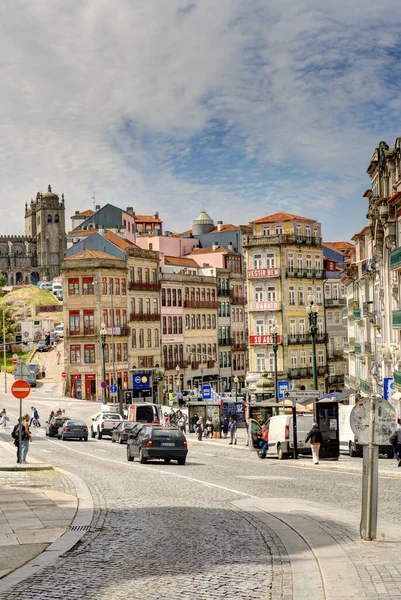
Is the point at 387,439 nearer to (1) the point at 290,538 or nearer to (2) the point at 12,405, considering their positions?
(1) the point at 290,538

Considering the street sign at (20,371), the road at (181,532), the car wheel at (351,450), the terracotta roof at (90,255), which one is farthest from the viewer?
the terracotta roof at (90,255)

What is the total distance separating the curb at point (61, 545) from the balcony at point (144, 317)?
7831 cm

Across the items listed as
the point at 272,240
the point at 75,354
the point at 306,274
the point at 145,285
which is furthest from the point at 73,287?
the point at 306,274

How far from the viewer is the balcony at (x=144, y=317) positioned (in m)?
100

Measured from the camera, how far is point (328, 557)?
13.0 metres

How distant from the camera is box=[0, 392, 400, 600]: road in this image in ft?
37.9

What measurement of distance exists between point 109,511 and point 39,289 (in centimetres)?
16666

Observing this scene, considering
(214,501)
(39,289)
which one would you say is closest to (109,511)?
(214,501)

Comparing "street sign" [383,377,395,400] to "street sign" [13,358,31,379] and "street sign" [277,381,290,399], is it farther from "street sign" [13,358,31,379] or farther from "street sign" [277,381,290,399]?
"street sign" [13,358,31,379]

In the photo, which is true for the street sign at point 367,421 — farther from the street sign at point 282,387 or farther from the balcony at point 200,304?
the balcony at point 200,304

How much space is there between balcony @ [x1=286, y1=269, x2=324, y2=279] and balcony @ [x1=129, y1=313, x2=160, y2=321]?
1772 centimetres

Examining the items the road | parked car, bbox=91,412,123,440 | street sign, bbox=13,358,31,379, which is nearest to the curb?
the road

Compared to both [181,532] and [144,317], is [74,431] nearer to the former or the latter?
[181,532]

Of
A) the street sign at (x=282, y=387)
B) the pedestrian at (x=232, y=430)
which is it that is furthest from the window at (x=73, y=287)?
the pedestrian at (x=232, y=430)
